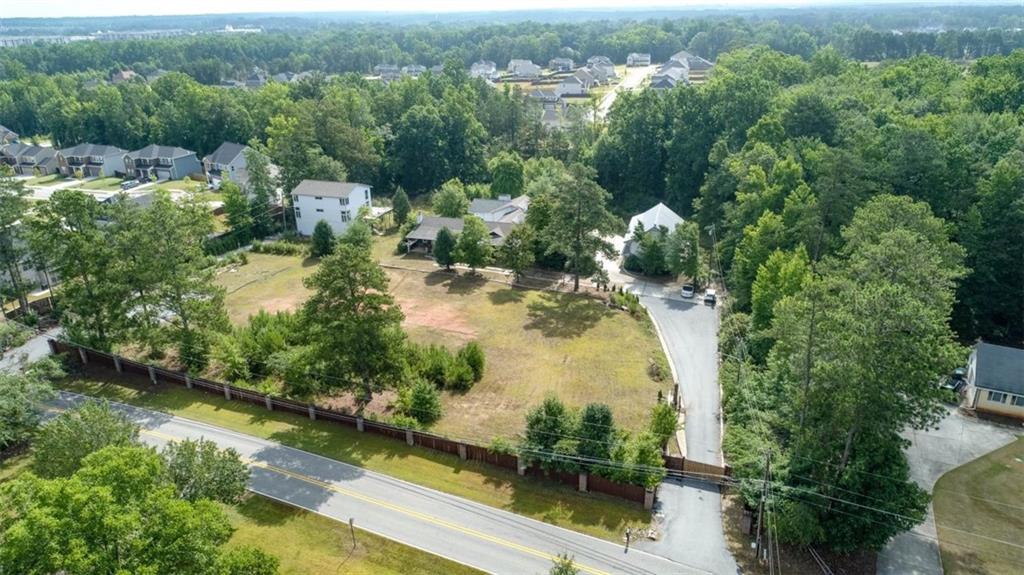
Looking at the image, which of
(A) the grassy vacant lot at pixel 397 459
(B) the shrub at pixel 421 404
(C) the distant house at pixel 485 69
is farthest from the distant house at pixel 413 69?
(B) the shrub at pixel 421 404

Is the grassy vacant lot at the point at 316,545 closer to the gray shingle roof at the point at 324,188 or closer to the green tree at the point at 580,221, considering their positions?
the green tree at the point at 580,221

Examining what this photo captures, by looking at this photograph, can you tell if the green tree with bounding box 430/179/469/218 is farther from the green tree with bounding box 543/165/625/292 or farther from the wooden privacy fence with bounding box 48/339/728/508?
the wooden privacy fence with bounding box 48/339/728/508

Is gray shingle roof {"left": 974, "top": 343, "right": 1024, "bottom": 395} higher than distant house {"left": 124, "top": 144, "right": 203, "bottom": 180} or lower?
lower

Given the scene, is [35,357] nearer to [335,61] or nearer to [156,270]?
[156,270]

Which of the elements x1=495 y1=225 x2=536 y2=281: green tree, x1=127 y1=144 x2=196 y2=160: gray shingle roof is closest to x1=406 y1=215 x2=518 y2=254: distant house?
x1=495 y1=225 x2=536 y2=281: green tree

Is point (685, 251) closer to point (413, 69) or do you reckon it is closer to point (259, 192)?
point (259, 192)

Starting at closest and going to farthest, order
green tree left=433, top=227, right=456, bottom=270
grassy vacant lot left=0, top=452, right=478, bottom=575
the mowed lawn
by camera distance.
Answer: grassy vacant lot left=0, top=452, right=478, bottom=575 < the mowed lawn < green tree left=433, top=227, right=456, bottom=270

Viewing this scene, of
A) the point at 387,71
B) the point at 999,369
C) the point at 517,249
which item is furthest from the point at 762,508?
the point at 387,71
